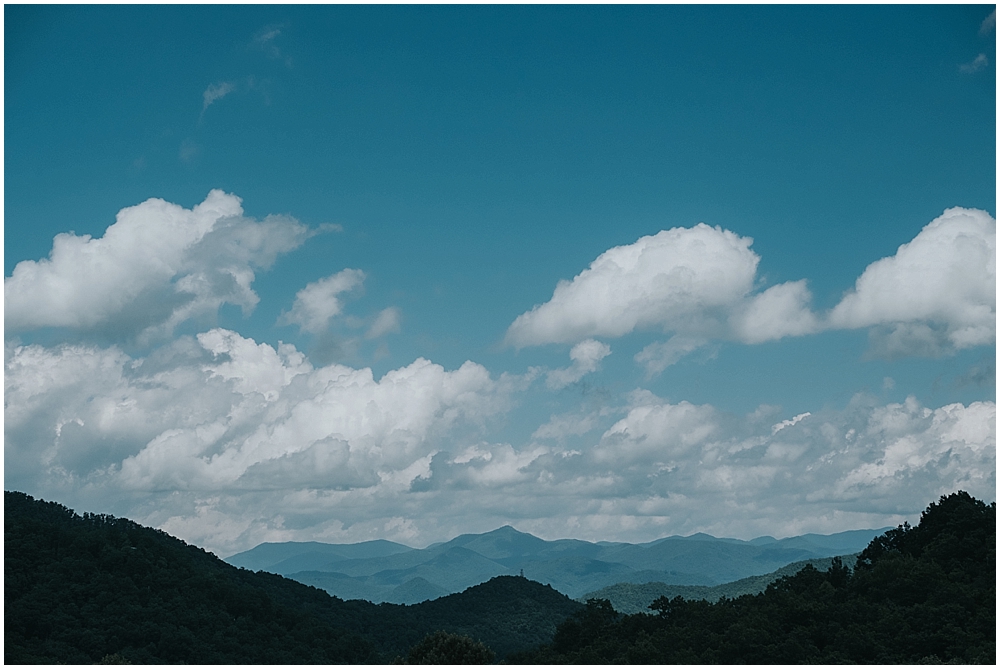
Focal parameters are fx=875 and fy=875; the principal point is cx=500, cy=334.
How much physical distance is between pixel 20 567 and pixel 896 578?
282 feet

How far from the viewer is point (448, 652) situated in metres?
62.4

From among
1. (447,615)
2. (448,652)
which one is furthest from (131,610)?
(447,615)

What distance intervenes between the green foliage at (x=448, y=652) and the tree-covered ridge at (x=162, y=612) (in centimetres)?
1678

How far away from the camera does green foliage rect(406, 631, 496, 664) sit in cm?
6162

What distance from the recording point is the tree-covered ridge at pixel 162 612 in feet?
273

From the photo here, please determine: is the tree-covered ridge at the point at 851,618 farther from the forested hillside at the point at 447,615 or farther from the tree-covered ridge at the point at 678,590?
the tree-covered ridge at the point at 678,590

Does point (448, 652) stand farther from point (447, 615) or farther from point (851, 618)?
point (447, 615)

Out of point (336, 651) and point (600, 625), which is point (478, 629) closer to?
point (336, 651)

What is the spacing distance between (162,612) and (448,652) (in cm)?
4217

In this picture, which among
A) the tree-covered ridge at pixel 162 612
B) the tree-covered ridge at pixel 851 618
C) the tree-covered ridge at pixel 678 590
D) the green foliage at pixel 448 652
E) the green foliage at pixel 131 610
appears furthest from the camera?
the tree-covered ridge at pixel 678 590

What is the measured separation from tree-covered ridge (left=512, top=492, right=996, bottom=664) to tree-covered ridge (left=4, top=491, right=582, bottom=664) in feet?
54.6

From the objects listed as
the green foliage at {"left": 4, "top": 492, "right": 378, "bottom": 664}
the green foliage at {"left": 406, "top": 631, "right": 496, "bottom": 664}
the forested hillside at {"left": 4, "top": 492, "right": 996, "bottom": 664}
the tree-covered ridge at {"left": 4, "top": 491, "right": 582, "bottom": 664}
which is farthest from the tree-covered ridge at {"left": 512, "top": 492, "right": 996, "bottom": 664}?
the green foliage at {"left": 4, "top": 492, "right": 378, "bottom": 664}

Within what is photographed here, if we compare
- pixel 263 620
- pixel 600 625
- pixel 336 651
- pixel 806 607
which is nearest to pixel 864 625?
pixel 806 607

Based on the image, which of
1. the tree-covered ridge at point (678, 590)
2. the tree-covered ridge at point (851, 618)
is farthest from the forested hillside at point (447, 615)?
the tree-covered ridge at point (678, 590)
